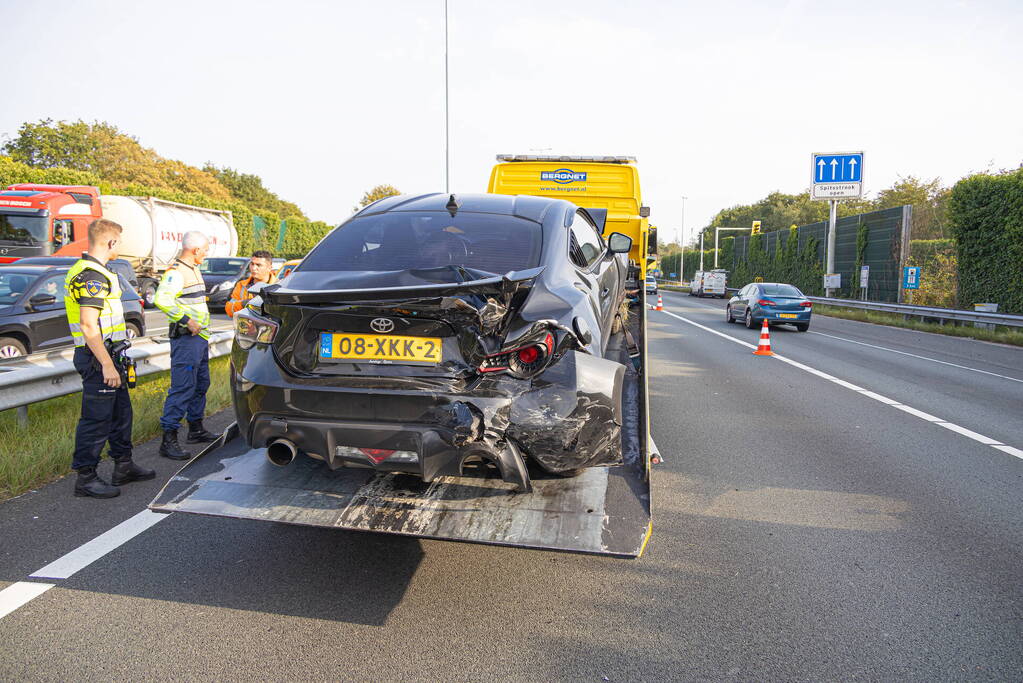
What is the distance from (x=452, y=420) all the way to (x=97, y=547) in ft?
7.06

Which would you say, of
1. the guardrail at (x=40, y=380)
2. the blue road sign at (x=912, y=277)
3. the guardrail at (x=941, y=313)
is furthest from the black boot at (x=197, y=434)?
the blue road sign at (x=912, y=277)

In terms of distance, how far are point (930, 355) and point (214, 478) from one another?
1420cm

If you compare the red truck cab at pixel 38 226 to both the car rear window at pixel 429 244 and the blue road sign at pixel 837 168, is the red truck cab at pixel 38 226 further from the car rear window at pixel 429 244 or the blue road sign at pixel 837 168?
the blue road sign at pixel 837 168

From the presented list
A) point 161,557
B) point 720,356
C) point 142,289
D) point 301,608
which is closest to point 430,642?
point 301,608

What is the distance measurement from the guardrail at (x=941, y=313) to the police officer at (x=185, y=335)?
60.4 ft

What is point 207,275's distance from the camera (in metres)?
21.7

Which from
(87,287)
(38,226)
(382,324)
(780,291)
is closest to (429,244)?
(382,324)

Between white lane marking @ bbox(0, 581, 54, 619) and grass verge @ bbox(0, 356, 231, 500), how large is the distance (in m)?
1.56

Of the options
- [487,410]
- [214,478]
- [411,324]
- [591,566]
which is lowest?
[591,566]

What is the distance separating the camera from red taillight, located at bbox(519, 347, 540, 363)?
9.62 feet

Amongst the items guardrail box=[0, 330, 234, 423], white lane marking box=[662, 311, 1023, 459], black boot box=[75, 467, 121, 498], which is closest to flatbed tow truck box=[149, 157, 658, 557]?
black boot box=[75, 467, 121, 498]

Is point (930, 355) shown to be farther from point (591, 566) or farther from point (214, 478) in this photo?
point (214, 478)

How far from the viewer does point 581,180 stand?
36.9ft

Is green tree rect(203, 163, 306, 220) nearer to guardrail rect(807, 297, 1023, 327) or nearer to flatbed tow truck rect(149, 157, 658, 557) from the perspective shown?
guardrail rect(807, 297, 1023, 327)
